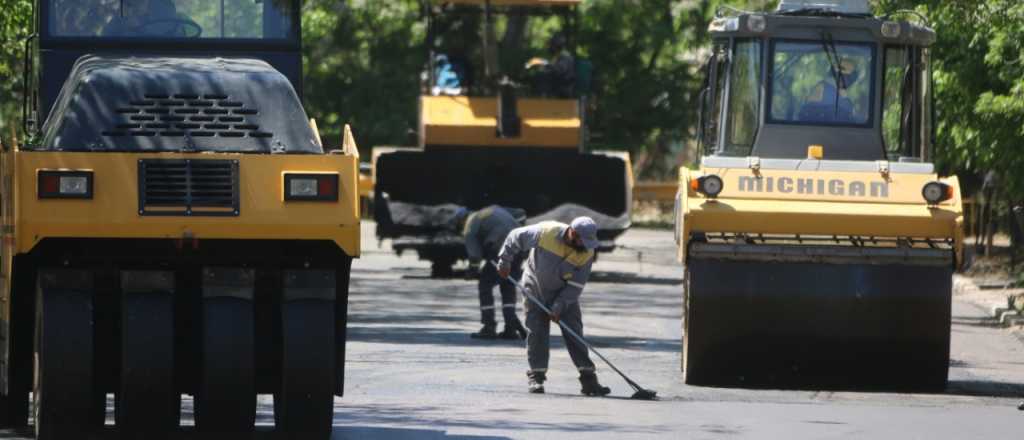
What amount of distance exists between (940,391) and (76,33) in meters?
6.48

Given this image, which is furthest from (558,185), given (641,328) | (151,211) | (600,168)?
(151,211)

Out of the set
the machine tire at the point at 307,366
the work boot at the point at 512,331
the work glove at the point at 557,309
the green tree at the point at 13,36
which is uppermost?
the green tree at the point at 13,36

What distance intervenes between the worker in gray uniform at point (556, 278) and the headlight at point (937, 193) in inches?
91.0

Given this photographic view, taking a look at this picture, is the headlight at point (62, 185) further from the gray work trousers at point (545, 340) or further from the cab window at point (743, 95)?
the cab window at point (743, 95)

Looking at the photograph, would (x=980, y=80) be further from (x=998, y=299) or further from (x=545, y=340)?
(x=545, y=340)

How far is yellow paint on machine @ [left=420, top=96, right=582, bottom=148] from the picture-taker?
26609 mm

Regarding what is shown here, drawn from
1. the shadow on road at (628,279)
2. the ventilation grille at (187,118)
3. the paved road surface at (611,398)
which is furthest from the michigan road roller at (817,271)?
the shadow on road at (628,279)

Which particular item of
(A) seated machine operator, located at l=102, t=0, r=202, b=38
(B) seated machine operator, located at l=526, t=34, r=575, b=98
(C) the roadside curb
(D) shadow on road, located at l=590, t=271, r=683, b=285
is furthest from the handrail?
(B) seated machine operator, located at l=526, t=34, r=575, b=98

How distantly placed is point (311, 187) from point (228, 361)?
95 centimetres

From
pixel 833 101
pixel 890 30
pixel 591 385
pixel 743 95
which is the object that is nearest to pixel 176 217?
pixel 591 385

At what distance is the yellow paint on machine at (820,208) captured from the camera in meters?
14.4

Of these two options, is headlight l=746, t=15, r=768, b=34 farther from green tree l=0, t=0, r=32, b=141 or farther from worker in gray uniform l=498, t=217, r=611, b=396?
green tree l=0, t=0, r=32, b=141

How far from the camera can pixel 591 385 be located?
14.6m

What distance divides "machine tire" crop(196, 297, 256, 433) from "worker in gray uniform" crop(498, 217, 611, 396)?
4.43m
